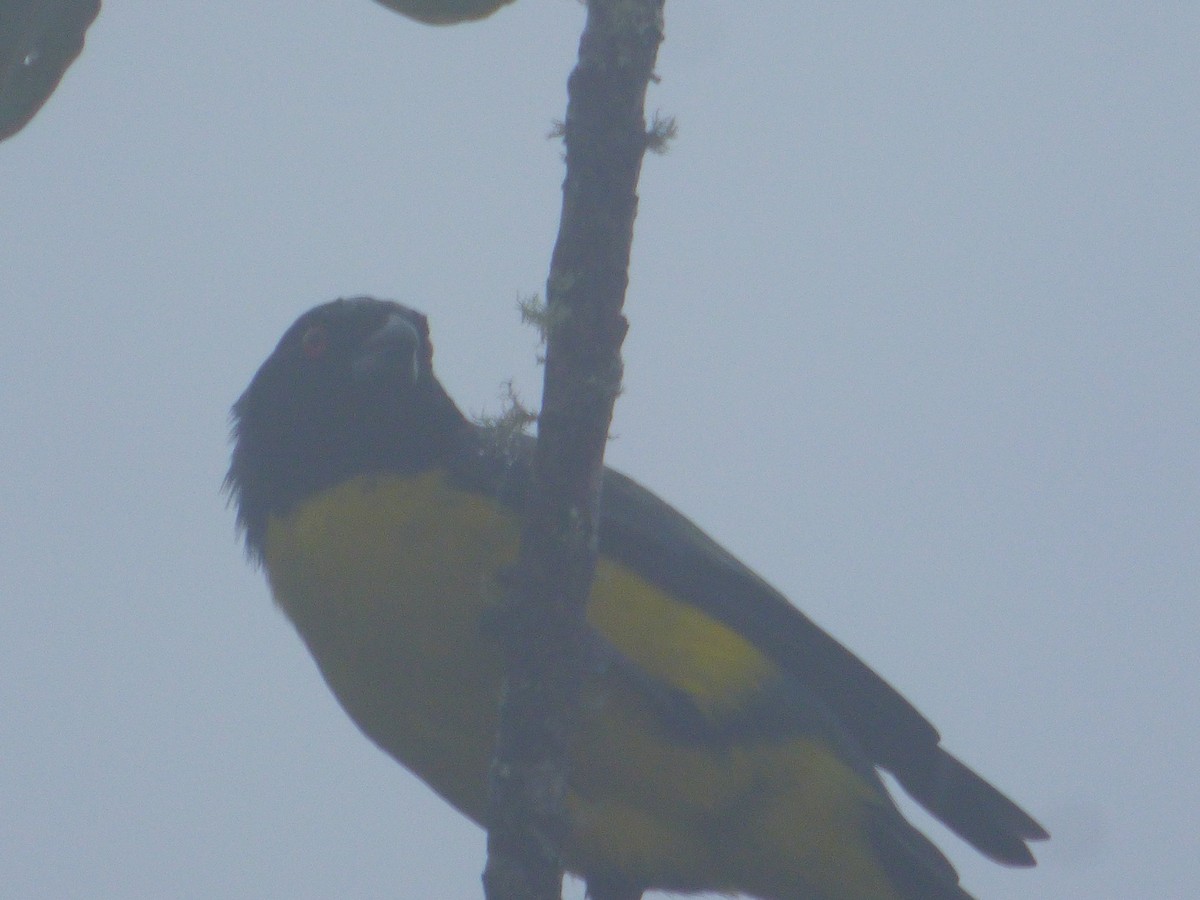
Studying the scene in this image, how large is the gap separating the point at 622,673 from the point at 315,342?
5.36ft

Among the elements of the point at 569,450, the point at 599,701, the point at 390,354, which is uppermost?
the point at 390,354

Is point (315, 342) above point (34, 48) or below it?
above

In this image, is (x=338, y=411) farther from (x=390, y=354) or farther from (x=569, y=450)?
(x=569, y=450)

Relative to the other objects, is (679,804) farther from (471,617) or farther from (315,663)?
(315,663)

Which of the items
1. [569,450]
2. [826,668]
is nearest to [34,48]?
[569,450]

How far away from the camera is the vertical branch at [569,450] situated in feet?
8.68

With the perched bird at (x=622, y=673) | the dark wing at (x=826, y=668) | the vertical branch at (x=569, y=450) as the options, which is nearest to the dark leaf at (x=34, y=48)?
the vertical branch at (x=569, y=450)

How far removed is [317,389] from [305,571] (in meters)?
0.72

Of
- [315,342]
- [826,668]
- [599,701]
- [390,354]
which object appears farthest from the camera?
[315,342]

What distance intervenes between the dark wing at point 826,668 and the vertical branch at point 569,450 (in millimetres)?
1210

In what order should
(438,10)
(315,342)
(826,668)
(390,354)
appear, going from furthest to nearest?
(315,342)
(390,354)
(826,668)
(438,10)

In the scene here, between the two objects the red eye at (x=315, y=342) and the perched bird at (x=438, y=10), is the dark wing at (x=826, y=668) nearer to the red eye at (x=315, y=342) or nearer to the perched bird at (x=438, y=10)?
the red eye at (x=315, y=342)

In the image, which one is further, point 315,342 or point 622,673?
point 315,342

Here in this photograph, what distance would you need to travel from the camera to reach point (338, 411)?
14.8 feet
